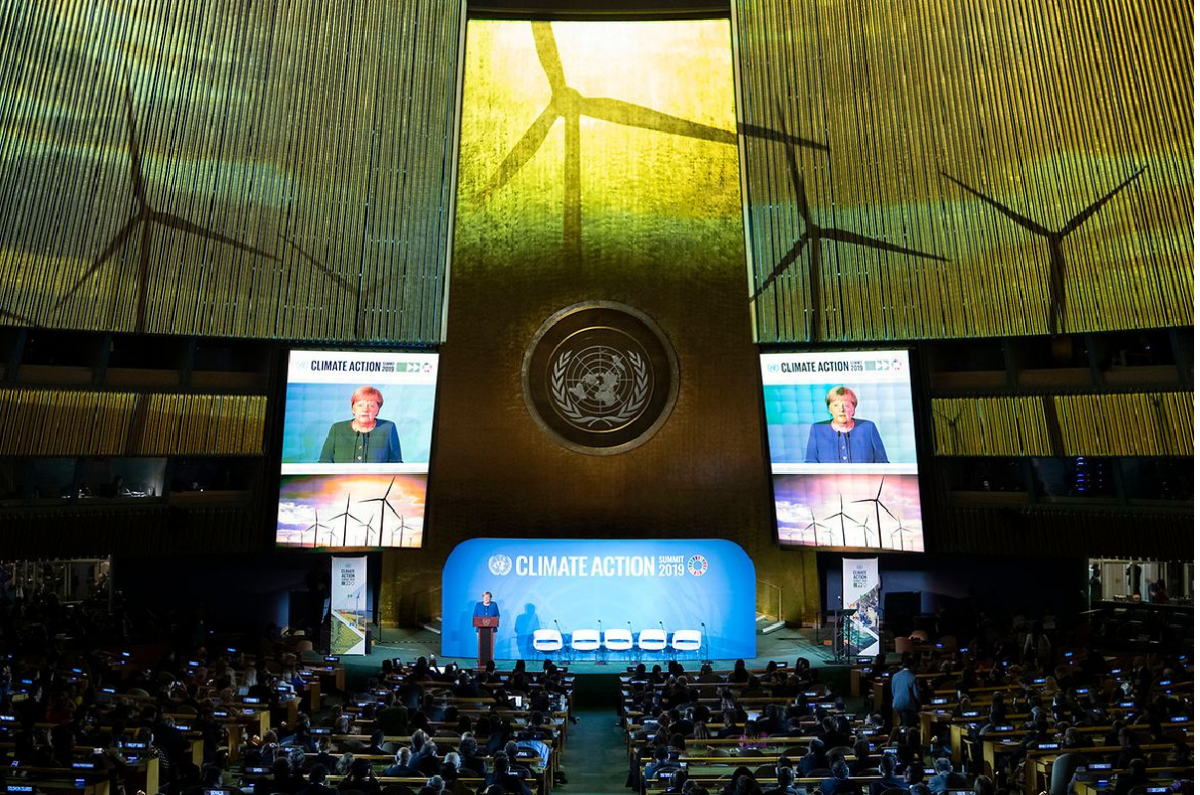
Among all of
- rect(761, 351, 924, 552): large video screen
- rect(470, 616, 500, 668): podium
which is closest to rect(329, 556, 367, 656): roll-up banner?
rect(470, 616, 500, 668): podium

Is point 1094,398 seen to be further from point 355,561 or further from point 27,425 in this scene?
point 27,425

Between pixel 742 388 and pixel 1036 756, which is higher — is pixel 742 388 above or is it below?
above

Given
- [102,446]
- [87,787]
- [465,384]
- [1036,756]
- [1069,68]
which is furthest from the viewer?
[465,384]

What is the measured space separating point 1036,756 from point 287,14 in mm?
13152

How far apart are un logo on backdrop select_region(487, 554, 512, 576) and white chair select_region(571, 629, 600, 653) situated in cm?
132

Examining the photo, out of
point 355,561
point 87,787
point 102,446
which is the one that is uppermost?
point 102,446

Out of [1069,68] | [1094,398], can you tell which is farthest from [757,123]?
[1094,398]

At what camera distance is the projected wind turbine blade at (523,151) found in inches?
769

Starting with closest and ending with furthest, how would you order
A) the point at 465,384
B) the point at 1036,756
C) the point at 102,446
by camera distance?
the point at 1036,756 < the point at 102,446 < the point at 465,384

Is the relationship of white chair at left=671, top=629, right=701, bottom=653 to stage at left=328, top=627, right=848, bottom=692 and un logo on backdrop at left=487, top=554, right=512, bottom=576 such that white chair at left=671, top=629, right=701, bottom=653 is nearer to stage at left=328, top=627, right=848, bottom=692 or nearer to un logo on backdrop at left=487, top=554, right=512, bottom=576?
stage at left=328, top=627, right=848, bottom=692

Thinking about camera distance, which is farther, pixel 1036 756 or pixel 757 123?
pixel 757 123

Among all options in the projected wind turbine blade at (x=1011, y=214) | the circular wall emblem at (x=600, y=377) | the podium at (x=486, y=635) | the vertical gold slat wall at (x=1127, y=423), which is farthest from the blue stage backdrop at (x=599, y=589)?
the projected wind turbine blade at (x=1011, y=214)

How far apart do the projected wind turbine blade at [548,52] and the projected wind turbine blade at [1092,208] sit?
7.77m

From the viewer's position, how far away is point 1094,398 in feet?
56.5
